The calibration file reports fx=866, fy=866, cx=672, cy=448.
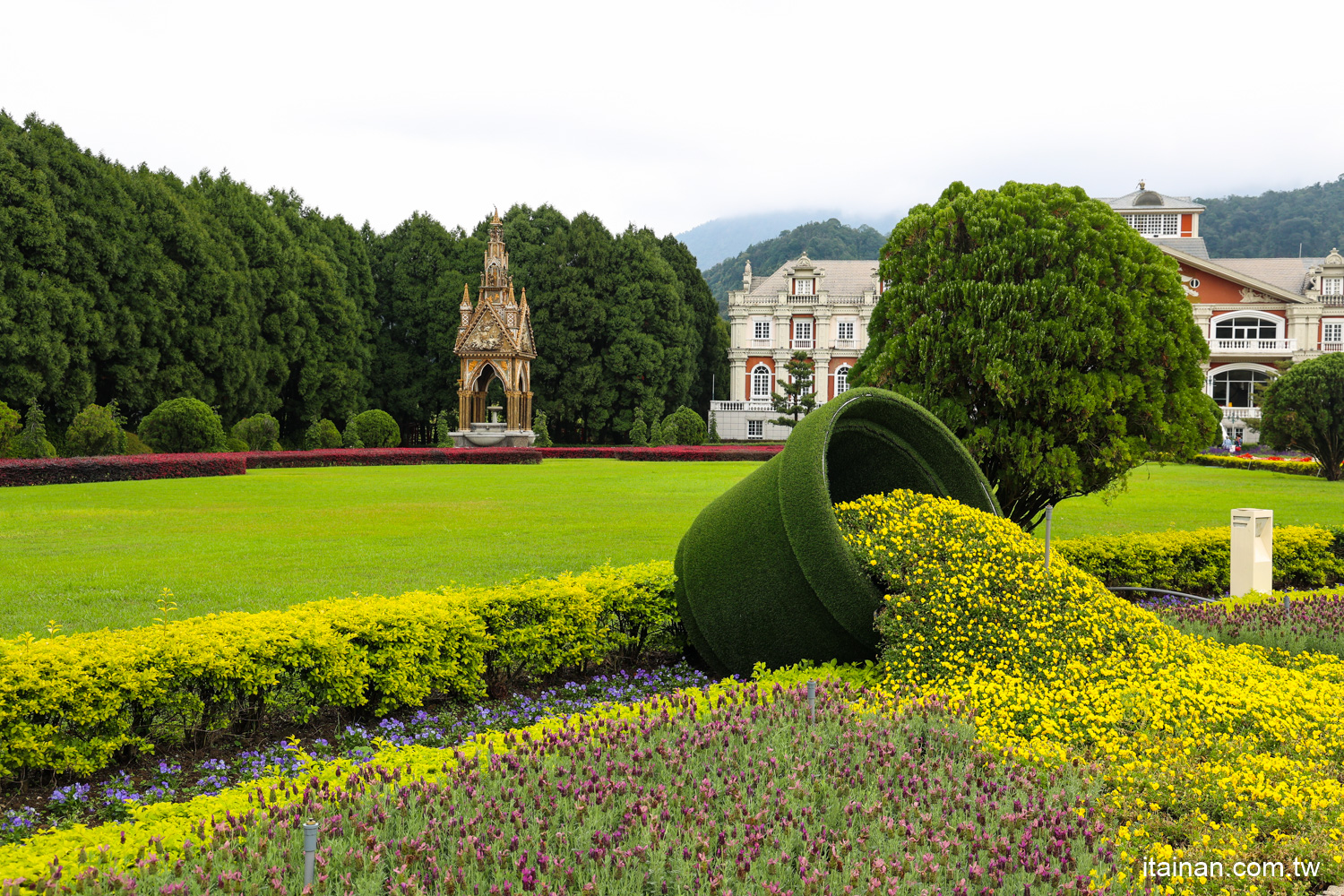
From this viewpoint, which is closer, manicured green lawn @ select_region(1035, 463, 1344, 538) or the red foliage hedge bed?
manicured green lawn @ select_region(1035, 463, 1344, 538)

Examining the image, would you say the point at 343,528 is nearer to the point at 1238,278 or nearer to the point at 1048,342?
the point at 1048,342

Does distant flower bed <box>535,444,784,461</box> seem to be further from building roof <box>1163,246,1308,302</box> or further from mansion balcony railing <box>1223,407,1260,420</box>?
mansion balcony railing <box>1223,407,1260,420</box>

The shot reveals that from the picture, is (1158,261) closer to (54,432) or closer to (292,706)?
(292,706)

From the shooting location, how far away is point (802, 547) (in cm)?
472

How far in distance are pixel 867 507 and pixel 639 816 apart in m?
3.09

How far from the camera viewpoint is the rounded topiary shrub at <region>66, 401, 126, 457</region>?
21.7 m

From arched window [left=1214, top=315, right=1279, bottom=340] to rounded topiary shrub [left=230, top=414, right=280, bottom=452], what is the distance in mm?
45177

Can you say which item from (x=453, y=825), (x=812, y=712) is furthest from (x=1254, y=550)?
(x=453, y=825)

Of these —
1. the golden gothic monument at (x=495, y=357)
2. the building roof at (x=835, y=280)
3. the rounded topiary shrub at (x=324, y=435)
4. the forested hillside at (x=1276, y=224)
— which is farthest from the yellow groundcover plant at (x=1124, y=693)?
the forested hillside at (x=1276, y=224)

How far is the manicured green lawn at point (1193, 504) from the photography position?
13.0 m

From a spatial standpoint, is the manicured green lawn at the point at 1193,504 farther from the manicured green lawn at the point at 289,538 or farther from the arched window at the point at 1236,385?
the arched window at the point at 1236,385

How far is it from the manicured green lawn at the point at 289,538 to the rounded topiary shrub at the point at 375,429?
11633 mm

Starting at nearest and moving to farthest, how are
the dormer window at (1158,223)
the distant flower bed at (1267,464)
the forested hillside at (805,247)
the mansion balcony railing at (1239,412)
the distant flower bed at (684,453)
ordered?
the distant flower bed at (1267,464)
the distant flower bed at (684,453)
the mansion balcony railing at (1239,412)
the dormer window at (1158,223)
the forested hillside at (805,247)

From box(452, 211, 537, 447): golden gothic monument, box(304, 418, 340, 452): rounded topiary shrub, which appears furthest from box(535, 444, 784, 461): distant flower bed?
box(304, 418, 340, 452): rounded topiary shrub
